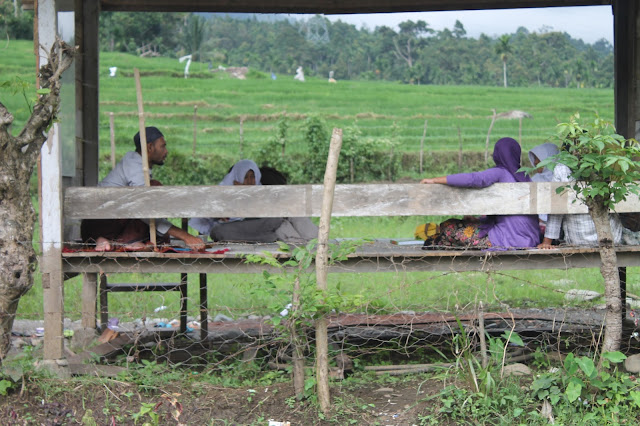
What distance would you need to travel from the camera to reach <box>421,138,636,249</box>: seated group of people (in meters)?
5.87

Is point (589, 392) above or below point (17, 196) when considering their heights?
below

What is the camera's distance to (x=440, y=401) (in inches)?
199

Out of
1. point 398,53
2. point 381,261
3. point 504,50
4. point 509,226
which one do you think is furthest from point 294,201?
point 398,53

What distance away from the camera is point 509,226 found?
6051 mm

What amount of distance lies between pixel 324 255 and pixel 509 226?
1.88 meters

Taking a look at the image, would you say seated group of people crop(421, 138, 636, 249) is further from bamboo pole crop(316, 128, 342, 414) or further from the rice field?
the rice field

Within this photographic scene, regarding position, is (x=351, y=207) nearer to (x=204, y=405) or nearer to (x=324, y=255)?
(x=324, y=255)

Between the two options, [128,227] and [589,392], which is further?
[128,227]

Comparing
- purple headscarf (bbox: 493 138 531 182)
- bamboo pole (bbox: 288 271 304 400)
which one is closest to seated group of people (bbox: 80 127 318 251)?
bamboo pole (bbox: 288 271 304 400)

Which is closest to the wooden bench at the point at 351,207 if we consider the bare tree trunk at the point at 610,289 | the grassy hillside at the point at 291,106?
the bare tree trunk at the point at 610,289

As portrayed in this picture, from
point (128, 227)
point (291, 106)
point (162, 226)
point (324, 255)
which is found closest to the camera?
point (324, 255)

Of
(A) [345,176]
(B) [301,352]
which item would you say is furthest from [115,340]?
(A) [345,176]

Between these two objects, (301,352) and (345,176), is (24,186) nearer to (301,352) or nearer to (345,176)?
(301,352)

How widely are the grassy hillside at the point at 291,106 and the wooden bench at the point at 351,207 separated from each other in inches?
673
